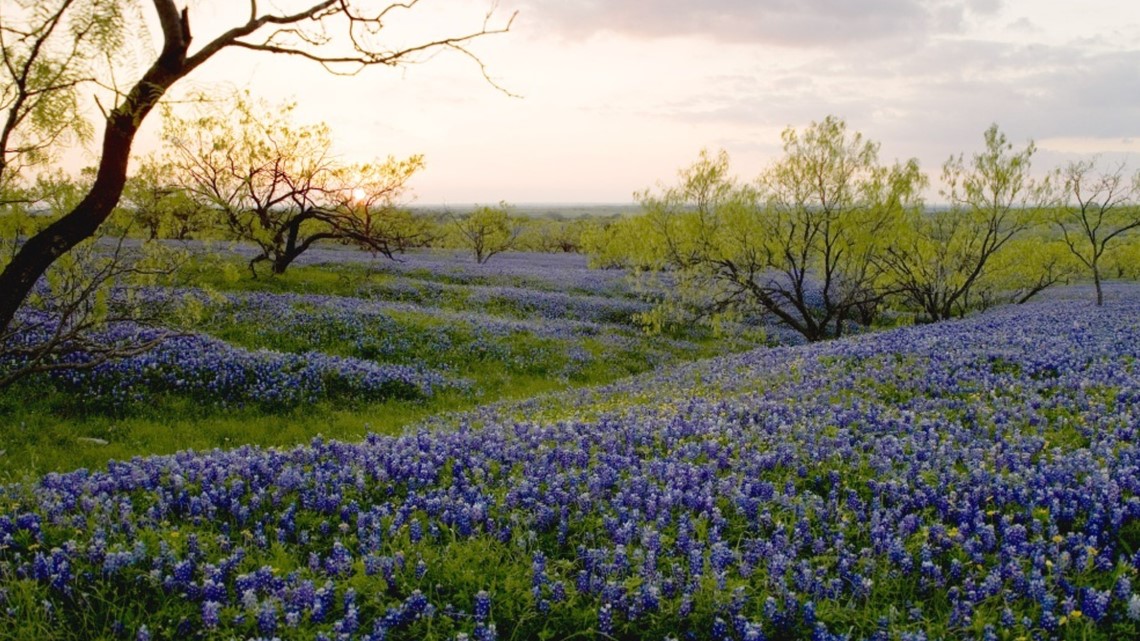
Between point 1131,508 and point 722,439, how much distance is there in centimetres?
332

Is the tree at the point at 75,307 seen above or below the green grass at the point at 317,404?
above

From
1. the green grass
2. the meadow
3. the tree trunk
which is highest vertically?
the tree trunk

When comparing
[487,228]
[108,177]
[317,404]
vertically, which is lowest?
[317,404]

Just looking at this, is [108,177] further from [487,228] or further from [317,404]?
[487,228]

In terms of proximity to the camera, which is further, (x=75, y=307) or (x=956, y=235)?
(x=956, y=235)

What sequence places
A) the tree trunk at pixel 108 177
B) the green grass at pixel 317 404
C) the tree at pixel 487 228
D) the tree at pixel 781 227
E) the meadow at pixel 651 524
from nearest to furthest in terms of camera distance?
the meadow at pixel 651 524 < the tree trunk at pixel 108 177 < the green grass at pixel 317 404 < the tree at pixel 781 227 < the tree at pixel 487 228

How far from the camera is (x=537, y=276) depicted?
42.2m

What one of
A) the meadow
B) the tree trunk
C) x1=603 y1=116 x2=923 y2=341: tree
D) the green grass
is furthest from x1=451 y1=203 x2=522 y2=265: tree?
the tree trunk

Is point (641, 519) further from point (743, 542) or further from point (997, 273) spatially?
point (997, 273)

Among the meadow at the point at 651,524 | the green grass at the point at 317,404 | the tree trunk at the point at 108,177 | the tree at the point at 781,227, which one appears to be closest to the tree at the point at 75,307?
the tree trunk at the point at 108,177

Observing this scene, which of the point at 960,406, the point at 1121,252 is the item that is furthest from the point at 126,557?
the point at 1121,252

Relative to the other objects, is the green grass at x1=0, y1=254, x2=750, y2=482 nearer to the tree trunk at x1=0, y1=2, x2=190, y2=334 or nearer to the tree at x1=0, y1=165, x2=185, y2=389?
the tree at x1=0, y1=165, x2=185, y2=389

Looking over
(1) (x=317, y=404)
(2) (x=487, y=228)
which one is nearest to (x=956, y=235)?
(1) (x=317, y=404)

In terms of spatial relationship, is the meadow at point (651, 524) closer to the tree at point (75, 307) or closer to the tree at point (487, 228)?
the tree at point (75, 307)
